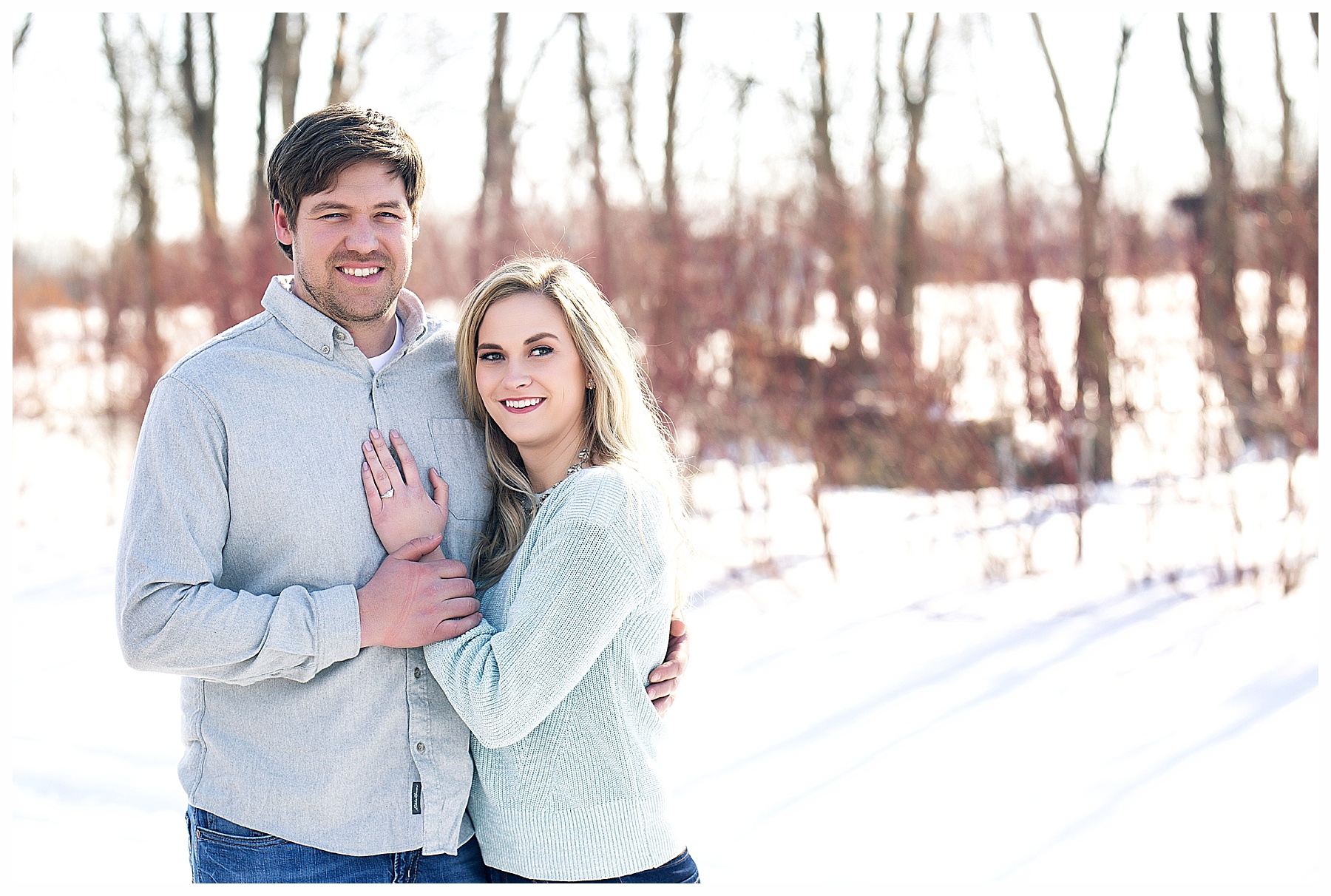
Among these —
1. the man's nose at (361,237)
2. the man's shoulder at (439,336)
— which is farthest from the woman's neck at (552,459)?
the man's nose at (361,237)

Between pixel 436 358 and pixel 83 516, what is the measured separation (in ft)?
25.5

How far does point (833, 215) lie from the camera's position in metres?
6.97

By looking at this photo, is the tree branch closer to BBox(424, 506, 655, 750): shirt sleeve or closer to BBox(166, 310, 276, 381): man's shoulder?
BBox(424, 506, 655, 750): shirt sleeve

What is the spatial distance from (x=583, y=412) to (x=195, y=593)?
92cm

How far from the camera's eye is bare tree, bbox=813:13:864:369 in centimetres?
693

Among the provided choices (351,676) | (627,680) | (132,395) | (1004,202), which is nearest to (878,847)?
(627,680)

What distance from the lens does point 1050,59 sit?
22.4ft

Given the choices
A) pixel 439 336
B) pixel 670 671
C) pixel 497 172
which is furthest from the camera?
pixel 497 172

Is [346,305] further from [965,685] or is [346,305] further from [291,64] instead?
[291,64]

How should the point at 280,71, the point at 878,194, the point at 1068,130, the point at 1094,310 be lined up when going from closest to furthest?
the point at 1094,310, the point at 1068,130, the point at 878,194, the point at 280,71

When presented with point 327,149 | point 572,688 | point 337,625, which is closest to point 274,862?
point 337,625

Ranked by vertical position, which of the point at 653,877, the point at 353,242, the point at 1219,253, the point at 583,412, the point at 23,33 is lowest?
the point at 653,877

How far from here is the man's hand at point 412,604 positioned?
2139 mm

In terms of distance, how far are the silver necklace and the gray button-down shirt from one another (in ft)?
1.16
